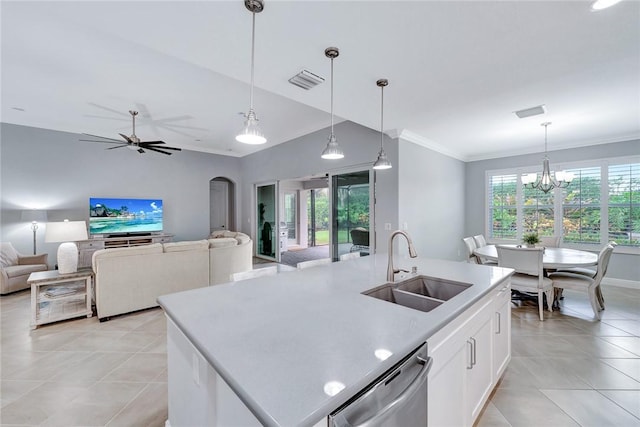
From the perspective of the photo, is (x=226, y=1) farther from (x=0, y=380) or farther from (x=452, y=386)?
(x=0, y=380)

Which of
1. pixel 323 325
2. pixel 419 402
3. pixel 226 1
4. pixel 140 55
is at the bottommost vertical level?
pixel 419 402

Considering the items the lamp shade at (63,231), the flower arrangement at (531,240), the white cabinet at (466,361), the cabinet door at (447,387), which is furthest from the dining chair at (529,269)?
the lamp shade at (63,231)

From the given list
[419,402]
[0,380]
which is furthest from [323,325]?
[0,380]

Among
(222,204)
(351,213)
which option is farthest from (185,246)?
(222,204)

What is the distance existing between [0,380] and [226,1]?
3379mm

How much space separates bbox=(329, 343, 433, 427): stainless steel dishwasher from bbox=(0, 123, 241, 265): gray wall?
23.3 feet

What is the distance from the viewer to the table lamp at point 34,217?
477 cm

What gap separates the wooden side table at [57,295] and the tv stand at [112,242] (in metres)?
1.95

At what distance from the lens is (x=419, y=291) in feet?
6.46

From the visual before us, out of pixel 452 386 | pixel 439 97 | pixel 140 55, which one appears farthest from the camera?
pixel 439 97

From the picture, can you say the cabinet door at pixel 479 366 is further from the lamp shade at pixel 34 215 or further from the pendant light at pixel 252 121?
the lamp shade at pixel 34 215

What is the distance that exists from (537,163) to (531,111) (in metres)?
2.76

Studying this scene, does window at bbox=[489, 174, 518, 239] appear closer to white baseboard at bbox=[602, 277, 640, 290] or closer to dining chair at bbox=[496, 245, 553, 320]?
white baseboard at bbox=[602, 277, 640, 290]

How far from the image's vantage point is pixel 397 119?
3699 mm
